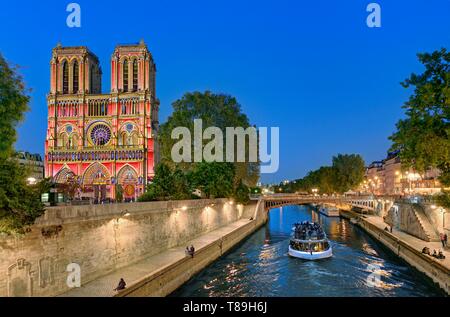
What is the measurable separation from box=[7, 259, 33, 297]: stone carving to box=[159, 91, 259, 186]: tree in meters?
44.2

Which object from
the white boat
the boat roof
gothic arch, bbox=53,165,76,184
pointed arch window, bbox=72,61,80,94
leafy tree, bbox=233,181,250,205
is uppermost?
pointed arch window, bbox=72,61,80,94

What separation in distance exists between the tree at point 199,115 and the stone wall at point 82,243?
26014 millimetres

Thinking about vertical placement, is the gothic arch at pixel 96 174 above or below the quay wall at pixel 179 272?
above

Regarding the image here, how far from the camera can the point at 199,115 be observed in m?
63.9

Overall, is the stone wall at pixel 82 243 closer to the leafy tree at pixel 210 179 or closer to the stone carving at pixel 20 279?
the stone carving at pixel 20 279

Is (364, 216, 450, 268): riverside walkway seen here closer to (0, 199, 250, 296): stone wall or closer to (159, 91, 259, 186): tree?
(0, 199, 250, 296): stone wall

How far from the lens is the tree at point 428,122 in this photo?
98.5 ft

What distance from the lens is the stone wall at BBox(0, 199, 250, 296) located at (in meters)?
17.8

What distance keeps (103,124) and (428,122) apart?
72498mm

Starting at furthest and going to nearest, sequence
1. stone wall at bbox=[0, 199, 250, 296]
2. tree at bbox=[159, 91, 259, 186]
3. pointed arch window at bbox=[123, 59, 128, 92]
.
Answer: pointed arch window at bbox=[123, 59, 128, 92]
tree at bbox=[159, 91, 259, 186]
stone wall at bbox=[0, 199, 250, 296]

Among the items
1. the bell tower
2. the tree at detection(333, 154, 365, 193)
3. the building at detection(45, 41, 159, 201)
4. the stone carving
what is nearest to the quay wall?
the stone carving

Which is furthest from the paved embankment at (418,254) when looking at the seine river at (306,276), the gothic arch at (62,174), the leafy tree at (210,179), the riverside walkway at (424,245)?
the gothic arch at (62,174)

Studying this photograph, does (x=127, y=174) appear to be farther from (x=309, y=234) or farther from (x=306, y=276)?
(x=306, y=276)

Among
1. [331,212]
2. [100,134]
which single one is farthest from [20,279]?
[331,212]
